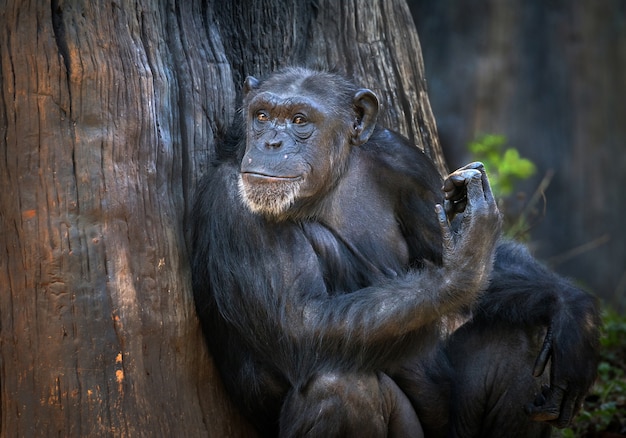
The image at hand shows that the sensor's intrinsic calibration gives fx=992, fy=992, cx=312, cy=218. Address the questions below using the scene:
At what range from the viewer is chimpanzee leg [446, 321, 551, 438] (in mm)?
4992

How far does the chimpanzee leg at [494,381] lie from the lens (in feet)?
16.4

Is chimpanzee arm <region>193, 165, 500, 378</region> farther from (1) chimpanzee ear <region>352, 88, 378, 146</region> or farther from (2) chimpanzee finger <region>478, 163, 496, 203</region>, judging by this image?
(1) chimpanzee ear <region>352, 88, 378, 146</region>

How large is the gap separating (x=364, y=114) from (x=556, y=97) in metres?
6.36

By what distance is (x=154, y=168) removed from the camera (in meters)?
4.54

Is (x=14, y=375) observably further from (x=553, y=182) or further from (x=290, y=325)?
(x=553, y=182)

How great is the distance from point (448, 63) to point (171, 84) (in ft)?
22.1

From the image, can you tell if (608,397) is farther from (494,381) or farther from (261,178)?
(261,178)

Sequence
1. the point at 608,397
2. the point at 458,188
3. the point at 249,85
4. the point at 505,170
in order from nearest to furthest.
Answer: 1. the point at 458,188
2. the point at 249,85
3. the point at 608,397
4. the point at 505,170

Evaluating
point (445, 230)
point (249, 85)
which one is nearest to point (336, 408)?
point (445, 230)

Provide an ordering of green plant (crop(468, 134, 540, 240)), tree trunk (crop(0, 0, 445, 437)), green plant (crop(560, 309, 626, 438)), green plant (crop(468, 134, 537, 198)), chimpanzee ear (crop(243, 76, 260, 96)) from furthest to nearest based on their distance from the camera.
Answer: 1. green plant (crop(468, 134, 537, 198))
2. green plant (crop(468, 134, 540, 240))
3. green plant (crop(560, 309, 626, 438))
4. chimpanzee ear (crop(243, 76, 260, 96))
5. tree trunk (crop(0, 0, 445, 437))

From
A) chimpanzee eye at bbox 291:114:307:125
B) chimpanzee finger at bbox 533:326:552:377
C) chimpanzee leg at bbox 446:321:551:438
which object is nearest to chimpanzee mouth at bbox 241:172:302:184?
chimpanzee eye at bbox 291:114:307:125

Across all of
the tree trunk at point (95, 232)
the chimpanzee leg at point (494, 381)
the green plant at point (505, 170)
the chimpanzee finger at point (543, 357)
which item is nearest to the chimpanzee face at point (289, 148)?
the tree trunk at point (95, 232)

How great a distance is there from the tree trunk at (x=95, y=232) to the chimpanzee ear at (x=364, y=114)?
2.80 ft

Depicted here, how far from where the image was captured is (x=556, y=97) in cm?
1077
